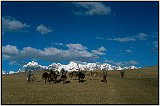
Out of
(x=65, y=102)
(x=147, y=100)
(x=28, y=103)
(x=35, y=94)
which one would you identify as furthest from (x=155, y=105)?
(x=35, y=94)

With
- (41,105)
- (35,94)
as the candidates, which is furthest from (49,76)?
(41,105)

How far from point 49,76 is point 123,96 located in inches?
1190

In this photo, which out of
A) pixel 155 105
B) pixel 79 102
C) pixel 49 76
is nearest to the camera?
pixel 155 105

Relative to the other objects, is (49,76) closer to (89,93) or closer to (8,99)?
(89,93)

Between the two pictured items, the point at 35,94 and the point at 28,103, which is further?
the point at 35,94

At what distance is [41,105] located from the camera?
43.0 metres

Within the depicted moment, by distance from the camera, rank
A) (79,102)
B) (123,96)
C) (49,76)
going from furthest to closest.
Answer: (49,76), (123,96), (79,102)

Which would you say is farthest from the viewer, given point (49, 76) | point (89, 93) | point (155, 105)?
point (49, 76)

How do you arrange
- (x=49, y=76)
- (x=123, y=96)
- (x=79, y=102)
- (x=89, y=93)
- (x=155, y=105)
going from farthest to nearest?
(x=49, y=76) < (x=89, y=93) < (x=123, y=96) < (x=79, y=102) < (x=155, y=105)

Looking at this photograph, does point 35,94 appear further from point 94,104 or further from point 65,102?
point 94,104

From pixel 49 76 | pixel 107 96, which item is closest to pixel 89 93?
pixel 107 96

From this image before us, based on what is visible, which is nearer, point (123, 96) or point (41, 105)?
point (41, 105)

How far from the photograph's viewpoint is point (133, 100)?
46.9 m

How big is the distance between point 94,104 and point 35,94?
1384 centimetres
